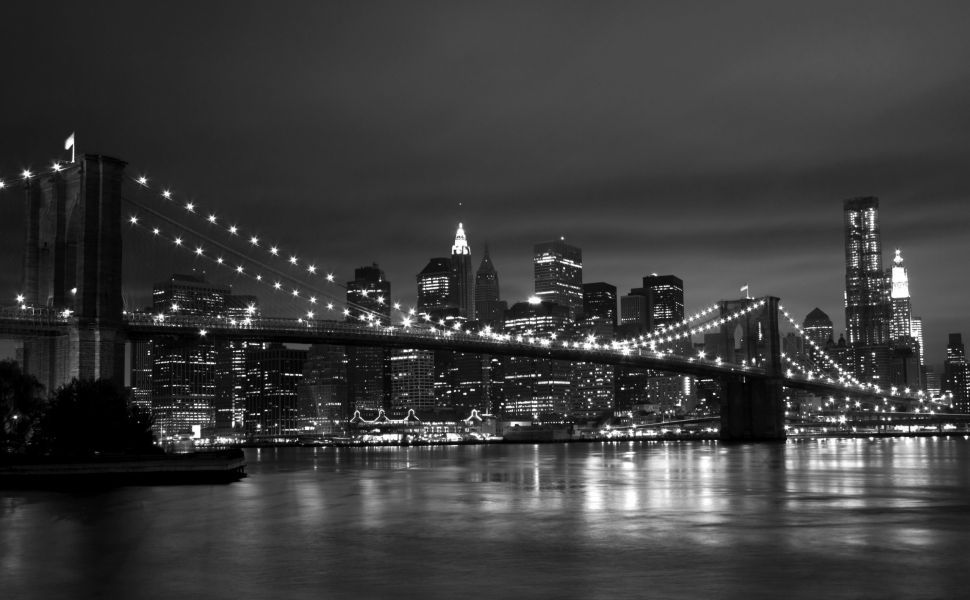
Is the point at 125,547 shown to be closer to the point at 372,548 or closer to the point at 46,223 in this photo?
the point at 372,548

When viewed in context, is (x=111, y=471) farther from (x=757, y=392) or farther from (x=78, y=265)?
(x=757, y=392)

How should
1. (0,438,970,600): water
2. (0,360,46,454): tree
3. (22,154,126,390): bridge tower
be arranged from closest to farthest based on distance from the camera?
1. (0,438,970,600): water
2. (0,360,46,454): tree
3. (22,154,126,390): bridge tower

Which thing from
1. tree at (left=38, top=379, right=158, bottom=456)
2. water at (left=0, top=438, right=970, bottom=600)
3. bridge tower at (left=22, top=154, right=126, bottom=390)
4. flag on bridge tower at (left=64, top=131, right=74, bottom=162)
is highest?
flag on bridge tower at (left=64, top=131, right=74, bottom=162)

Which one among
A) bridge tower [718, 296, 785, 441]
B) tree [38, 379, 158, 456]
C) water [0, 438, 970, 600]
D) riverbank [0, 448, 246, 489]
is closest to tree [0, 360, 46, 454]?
tree [38, 379, 158, 456]

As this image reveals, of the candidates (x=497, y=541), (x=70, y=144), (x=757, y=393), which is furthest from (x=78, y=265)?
(x=757, y=393)

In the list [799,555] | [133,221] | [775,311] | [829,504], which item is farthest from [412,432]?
[799,555]

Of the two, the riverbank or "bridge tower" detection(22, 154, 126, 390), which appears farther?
"bridge tower" detection(22, 154, 126, 390)

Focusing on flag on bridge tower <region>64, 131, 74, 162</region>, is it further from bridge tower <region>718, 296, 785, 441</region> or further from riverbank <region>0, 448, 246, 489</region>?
bridge tower <region>718, 296, 785, 441</region>
